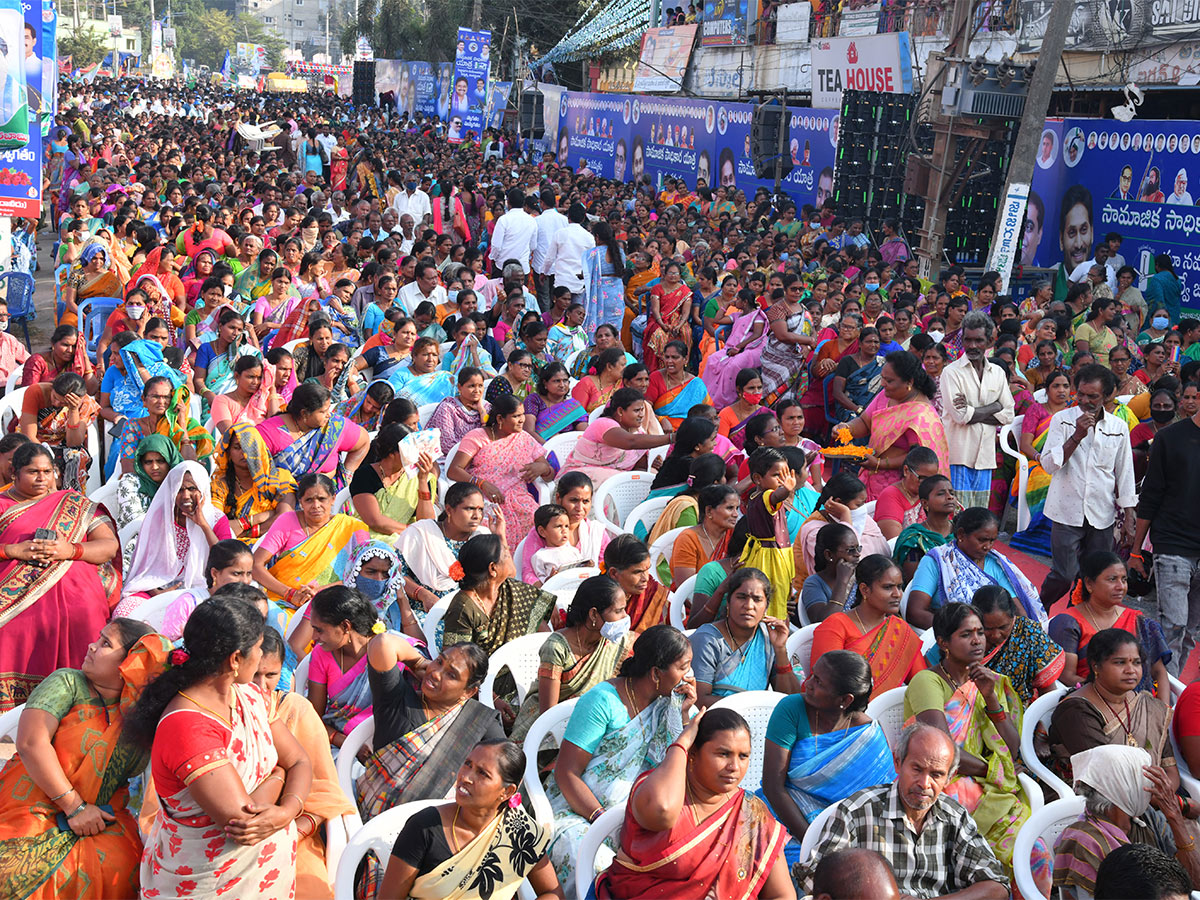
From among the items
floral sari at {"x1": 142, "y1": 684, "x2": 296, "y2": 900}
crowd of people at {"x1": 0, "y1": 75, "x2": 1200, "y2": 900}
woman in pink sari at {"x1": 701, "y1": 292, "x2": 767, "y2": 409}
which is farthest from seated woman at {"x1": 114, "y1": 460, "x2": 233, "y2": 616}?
woman in pink sari at {"x1": 701, "y1": 292, "x2": 767, "y2": 409}

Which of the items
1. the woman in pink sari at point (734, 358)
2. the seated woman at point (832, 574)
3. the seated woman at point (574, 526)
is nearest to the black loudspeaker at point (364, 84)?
the woman in pink sari at point (734, 358)

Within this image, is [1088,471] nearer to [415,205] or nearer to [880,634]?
[880,634]

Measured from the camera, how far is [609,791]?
3.48m

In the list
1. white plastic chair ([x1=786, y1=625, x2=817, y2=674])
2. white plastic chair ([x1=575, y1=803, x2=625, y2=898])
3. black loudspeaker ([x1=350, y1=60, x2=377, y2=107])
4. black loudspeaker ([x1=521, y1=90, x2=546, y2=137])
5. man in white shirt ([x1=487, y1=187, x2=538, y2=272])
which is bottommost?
white plastic chair ([x1=575, y1=803, x2=625, y2=898])

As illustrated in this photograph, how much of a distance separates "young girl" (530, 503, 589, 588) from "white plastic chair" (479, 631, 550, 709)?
0.64 m

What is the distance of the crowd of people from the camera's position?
295cm

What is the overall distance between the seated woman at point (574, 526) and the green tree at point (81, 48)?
6586 centimetres

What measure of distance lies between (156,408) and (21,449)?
1241 millimetres

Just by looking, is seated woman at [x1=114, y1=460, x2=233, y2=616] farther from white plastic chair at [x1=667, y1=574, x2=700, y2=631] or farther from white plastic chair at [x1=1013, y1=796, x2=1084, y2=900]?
white plastic chair at [x1=1013, y1=796, x2=1084, y2=900]

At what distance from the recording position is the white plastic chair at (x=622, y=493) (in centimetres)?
598

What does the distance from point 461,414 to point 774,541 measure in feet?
7.10

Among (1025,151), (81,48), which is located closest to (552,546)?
(1025,151)

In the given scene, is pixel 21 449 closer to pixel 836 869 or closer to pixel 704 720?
pixel 704 720

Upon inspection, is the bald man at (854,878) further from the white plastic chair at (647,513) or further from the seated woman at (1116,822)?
the white plastic chair at (647,513)
